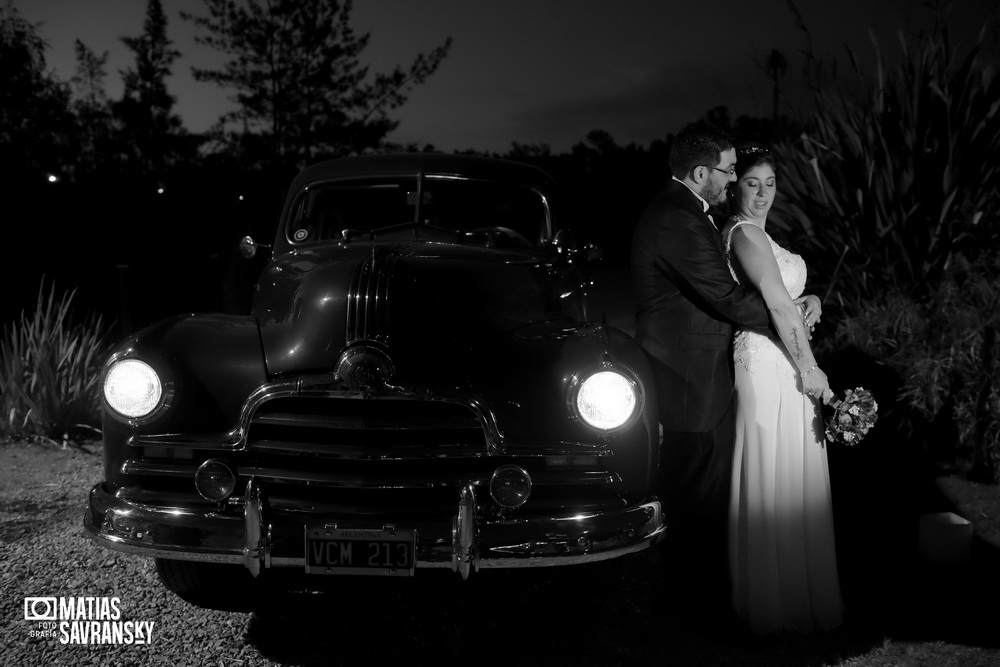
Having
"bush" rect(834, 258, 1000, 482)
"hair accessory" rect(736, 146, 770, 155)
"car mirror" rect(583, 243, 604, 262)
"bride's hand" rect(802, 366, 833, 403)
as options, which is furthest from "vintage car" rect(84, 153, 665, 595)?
"bush" rect(834, 258, 1000, 482)

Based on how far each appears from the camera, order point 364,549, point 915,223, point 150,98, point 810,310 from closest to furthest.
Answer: point 364,549, point 810,310, point 915,223, point 150,98

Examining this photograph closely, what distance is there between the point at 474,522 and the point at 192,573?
1.26 meters

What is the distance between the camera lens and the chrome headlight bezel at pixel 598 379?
275 cm

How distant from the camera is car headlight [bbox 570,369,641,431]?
9.05 feet

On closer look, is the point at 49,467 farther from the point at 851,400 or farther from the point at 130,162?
the point at 130,162

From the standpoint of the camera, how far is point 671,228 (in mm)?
3020

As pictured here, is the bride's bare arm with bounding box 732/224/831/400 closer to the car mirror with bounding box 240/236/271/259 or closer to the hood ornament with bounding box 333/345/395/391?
the hood ornament with bounding box 333/345/395/391

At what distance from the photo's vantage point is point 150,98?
32.7 metres

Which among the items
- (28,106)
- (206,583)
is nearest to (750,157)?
(206,583)

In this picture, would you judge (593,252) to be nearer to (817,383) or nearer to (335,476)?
(817,383)

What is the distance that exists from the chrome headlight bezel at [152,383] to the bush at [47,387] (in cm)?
331

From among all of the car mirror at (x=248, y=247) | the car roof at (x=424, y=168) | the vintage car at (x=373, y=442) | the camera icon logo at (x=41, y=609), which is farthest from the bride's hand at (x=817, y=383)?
the camera icon logo at (x=41, y=609)

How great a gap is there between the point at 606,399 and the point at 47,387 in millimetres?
4514

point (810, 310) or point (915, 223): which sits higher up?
point (915, 223)
